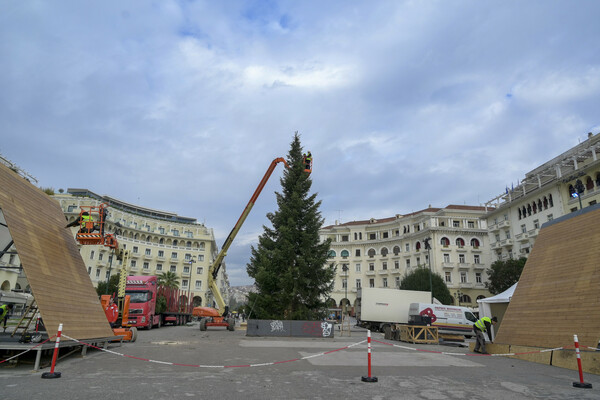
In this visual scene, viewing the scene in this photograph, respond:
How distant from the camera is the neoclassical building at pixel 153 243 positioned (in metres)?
69.4

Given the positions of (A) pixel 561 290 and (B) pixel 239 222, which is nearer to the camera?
(A) pixel 561 290

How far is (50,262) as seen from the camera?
443 inches

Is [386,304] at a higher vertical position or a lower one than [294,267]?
lower

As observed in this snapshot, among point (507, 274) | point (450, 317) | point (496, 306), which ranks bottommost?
point (450, 317)

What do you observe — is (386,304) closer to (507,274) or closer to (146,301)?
(146,301)

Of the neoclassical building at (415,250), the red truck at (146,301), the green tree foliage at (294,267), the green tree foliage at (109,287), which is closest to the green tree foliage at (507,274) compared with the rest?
the neoclassical building at (415,250)

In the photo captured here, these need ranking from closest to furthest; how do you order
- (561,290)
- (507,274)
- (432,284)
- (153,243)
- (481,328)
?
(561,290) < (481,328) < (507,274) < (432,284) < (153,243)

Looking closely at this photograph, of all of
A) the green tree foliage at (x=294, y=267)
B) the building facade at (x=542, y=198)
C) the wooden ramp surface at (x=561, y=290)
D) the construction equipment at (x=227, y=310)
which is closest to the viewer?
the wooden ramp surface at (x=561, y=290)

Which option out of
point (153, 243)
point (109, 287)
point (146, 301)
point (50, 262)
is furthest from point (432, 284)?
point (153, 243)

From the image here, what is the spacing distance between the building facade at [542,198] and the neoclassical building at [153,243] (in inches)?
2125

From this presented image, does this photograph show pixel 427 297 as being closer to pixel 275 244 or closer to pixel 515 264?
pixel 275 244

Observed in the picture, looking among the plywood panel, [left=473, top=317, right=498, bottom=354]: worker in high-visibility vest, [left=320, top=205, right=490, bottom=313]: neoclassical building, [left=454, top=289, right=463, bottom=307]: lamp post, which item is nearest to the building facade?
[left=320, top=205, right=490, bottom=313]: neoclassical building

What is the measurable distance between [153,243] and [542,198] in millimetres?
70416

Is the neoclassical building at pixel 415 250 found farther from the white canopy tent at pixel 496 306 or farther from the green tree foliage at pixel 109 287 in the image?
the green tree foliage at pixel 109 287
